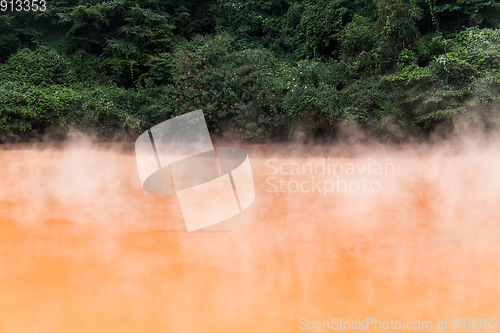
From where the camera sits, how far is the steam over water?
317 cm

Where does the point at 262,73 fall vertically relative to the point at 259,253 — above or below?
above

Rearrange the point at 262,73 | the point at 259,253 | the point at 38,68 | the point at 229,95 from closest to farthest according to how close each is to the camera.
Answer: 1. the point at 259,253
2. the point at 229,95
3. the point at 262,73
4. the point at 38,68

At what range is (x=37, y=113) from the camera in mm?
8867

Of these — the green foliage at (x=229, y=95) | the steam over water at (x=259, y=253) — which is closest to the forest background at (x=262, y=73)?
the green foliage at (x=229, y=95)

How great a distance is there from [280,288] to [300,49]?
990 centimetres

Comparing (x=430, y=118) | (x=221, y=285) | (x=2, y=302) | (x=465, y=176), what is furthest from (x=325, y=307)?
(x=430, y=118)

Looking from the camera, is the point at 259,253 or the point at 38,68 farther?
the point at 38,68

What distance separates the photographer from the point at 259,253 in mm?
4020

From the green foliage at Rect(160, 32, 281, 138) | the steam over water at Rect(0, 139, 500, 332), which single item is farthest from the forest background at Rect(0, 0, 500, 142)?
the steam over water at Rect(0, 139, 500, 332)

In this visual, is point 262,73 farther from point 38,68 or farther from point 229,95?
point 38,68

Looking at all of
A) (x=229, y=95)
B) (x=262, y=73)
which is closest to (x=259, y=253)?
(x=229, y=95)

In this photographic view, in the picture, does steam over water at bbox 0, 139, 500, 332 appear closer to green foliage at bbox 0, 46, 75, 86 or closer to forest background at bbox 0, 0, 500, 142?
forest background at bbox 0, 0, 500, 142

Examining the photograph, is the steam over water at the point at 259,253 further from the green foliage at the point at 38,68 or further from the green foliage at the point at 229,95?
the green foliage at the point at 38,68

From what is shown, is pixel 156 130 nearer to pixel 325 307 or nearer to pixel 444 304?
pixel 325 307
